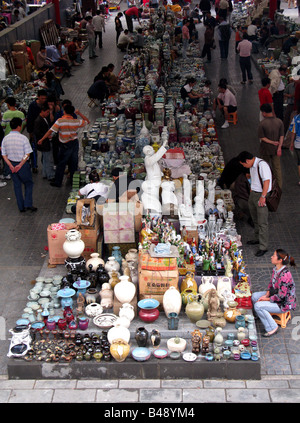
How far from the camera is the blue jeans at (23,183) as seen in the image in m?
9.41

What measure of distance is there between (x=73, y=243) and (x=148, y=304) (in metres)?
1.26

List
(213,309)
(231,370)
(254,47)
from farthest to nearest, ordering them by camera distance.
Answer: (254,47), (213,309), (231,370)

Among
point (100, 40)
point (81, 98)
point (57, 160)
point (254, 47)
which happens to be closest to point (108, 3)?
point (100, 40)

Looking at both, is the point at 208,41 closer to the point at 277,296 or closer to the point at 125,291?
the point at 277,296

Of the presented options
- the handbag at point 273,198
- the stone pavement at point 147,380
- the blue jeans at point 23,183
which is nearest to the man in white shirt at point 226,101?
the stone pavement at point 147,380

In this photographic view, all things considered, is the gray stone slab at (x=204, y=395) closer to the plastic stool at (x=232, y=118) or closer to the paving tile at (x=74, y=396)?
the paving tile at (x=74, y=396)

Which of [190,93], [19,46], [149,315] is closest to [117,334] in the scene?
[149,315]

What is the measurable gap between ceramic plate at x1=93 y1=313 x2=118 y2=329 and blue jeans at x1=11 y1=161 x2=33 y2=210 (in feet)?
11.3

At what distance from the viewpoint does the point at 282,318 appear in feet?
22.3

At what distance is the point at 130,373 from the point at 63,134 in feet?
15.8

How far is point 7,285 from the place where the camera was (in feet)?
25.8

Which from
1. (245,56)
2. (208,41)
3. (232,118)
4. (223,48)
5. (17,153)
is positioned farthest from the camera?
(223,48)

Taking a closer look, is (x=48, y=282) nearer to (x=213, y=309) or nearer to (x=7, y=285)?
(x=7, y=285)

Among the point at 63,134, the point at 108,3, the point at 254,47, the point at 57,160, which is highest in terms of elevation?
the point at 63,134
